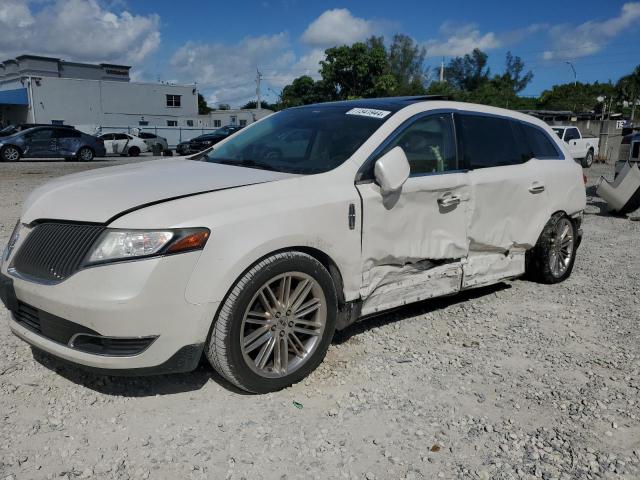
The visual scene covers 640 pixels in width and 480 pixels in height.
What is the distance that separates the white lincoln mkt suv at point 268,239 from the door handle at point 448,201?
0.02 metres

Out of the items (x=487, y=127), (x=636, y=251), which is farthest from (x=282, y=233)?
(x=636, y=251)

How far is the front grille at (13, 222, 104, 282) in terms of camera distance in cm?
279

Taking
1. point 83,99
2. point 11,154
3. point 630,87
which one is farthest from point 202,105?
point 11,154

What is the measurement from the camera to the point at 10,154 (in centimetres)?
2103

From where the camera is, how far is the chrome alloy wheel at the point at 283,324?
3084 millimetres

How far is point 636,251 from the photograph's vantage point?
741 cm

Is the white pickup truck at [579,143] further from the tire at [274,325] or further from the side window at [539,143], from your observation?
the tire at [274,325]

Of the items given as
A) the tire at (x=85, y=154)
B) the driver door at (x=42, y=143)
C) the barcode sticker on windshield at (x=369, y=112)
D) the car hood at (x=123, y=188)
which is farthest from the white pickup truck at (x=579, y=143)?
the car hood at (x=123, y=188)

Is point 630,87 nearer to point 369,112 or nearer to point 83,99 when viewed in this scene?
point 83,99

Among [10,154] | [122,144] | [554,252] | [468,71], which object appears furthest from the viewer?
[468,71]

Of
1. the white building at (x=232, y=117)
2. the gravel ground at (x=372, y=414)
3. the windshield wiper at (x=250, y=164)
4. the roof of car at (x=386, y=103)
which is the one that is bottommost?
the gravel ground at (x=372, y=414)

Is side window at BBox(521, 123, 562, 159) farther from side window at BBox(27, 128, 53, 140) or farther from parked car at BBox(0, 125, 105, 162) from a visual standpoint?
side window at BBox(27, 128, 53, 140)

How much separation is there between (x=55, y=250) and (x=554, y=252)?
4423 millimetres

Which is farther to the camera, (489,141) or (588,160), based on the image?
(588,160)
